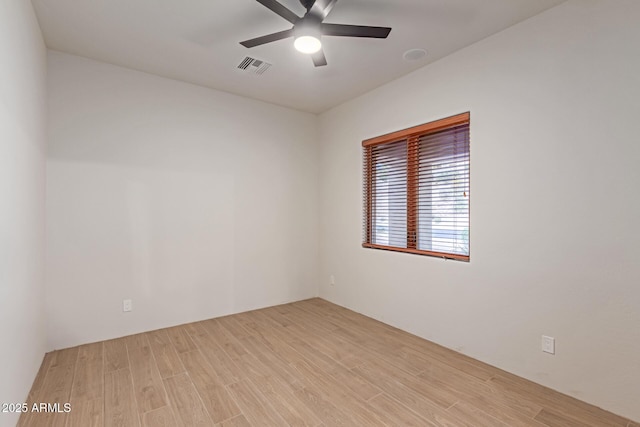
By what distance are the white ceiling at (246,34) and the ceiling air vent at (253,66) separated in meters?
0.07

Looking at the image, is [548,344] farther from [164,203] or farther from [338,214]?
[164,203]

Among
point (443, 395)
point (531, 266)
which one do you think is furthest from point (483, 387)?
point (531, 266)

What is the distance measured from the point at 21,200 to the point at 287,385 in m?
2.21

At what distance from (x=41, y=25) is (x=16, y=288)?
2092mm

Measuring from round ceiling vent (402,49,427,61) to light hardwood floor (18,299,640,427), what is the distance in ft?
9.11

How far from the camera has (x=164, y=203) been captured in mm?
3346

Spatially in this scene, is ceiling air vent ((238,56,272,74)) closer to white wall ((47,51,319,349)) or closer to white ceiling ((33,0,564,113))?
white ceiling ((33,0,564,113))

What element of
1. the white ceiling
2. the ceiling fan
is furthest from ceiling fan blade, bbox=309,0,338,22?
the white ceiling

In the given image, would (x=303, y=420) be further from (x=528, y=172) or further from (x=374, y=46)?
(x=374, y=46)

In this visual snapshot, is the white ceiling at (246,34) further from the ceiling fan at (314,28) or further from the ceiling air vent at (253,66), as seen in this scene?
the ceiling fan at (314,28)

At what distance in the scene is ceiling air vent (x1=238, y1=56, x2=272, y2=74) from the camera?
9.75 ft

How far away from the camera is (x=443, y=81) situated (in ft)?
9.57

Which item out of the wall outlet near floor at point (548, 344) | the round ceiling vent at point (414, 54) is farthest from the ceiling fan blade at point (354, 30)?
the wall outlet near floor at point (548, 344)

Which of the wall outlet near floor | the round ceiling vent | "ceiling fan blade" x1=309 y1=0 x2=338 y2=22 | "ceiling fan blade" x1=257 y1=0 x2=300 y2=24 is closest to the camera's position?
"ceiling fan blade" x1=257 y1=0 x2=300 y2=24
